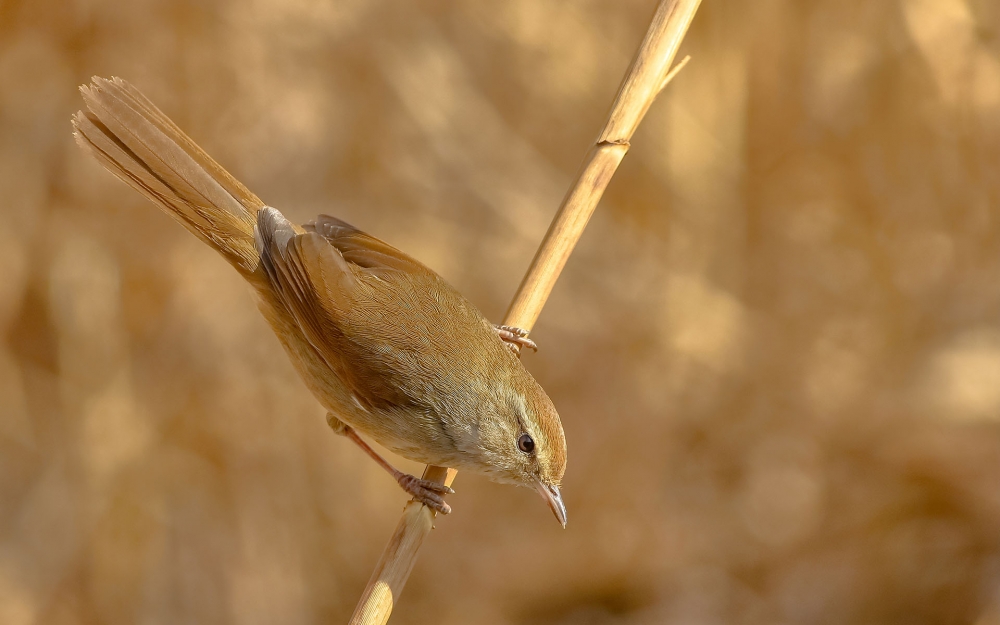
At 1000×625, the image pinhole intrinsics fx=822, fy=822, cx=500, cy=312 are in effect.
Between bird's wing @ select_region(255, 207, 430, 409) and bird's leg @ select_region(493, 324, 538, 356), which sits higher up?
bird's leg @ select_region(493, 324, 538, 356)

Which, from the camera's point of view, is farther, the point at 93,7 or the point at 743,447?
the point at 743,447

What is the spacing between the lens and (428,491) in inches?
84.6

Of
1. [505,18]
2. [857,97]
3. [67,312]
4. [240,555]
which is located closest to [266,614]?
[240,555]

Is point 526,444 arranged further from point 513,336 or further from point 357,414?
point 357,414

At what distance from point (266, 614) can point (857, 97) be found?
3.51 meters

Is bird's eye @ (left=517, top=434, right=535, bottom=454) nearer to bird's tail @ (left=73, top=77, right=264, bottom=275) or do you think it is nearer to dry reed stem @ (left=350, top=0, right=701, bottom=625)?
dry reed stem @ (left=350, top=0, right=701, bottom=625)

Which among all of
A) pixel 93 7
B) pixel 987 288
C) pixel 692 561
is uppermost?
pixel 987 288

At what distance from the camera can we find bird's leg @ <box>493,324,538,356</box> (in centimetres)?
224

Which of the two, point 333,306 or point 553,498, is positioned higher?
point 333,306

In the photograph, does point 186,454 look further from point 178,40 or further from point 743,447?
point 743,447

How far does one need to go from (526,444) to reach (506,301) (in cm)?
170

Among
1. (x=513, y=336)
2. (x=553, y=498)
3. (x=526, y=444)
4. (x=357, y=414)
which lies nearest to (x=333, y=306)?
(x=357, y=414)

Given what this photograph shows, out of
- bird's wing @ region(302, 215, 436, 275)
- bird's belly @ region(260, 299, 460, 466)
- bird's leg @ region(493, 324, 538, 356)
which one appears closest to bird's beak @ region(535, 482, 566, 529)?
bird's belly @ region(260, 299, 460, 466)

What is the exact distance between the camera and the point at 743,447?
3877 millimetres
